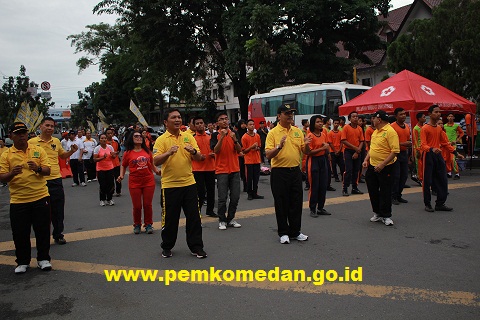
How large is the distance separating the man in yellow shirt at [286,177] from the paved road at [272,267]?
25cm

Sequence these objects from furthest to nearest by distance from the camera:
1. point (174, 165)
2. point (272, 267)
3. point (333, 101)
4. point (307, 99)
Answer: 1. point (307, 99)
2. point (333, 101)
3. point (174, 165)
4. point (272, 267)

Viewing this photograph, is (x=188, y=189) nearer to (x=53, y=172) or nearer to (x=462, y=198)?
(x=53, y=172)

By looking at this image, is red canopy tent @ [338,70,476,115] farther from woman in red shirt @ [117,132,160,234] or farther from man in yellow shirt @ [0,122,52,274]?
man in yellow shirt @ [0,122,52,274]

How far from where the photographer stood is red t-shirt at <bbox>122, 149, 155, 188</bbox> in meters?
6.46

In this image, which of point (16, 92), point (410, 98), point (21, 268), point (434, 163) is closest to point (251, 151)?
point (434, 163)

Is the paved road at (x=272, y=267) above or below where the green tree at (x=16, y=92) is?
below

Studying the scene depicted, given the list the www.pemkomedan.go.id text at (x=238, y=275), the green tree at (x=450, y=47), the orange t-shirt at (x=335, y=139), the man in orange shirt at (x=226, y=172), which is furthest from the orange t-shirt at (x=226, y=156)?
the green tree at (x=450, y=47)

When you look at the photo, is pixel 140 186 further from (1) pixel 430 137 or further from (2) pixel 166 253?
(1) pixel 430 137

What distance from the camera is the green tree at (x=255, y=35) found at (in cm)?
2100

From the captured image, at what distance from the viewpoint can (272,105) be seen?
2198 centimetres

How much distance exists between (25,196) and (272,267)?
3.00 m

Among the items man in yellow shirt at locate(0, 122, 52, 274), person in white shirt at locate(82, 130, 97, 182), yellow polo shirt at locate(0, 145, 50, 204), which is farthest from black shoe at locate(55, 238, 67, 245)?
person in white shirt at locate(82, 130, 97, 182)

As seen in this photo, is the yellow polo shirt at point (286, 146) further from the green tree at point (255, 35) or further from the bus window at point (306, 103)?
the green tree at point (255, 35)

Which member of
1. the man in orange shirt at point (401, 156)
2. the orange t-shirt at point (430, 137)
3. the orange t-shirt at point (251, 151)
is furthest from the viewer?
the orange t-shirt at point (251, 151)
